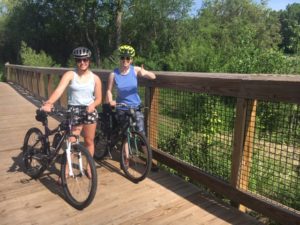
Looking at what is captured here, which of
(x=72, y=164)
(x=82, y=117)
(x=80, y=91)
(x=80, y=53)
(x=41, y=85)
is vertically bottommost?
(x=72, y=164)

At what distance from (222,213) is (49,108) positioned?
2.07 meters

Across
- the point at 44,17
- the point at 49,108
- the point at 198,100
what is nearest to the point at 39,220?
the point at 49,108

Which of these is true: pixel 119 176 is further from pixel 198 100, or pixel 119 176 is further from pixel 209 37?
pixel 209 37

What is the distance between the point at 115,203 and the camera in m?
4.03

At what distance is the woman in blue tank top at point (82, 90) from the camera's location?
4.12 meters

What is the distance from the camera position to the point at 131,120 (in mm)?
4633

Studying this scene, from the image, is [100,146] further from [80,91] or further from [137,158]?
[80,91]

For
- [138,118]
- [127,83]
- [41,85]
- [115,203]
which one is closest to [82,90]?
[127,83]

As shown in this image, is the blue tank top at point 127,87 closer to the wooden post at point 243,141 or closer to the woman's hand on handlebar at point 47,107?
the woman's hand on handlebar at point 47,107

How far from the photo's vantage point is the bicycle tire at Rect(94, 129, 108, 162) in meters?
5.25

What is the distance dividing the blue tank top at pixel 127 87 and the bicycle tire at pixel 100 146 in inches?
29.5

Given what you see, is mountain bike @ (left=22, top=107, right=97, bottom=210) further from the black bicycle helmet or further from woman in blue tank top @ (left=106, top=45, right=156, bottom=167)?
woman in blue tank top @ (left=106, top=45, right=156, bottom=167)

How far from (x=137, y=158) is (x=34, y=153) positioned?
50.6 inches

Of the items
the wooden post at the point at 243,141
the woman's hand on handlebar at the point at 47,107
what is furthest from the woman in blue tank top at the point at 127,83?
the wooden post at the point at 243,141
